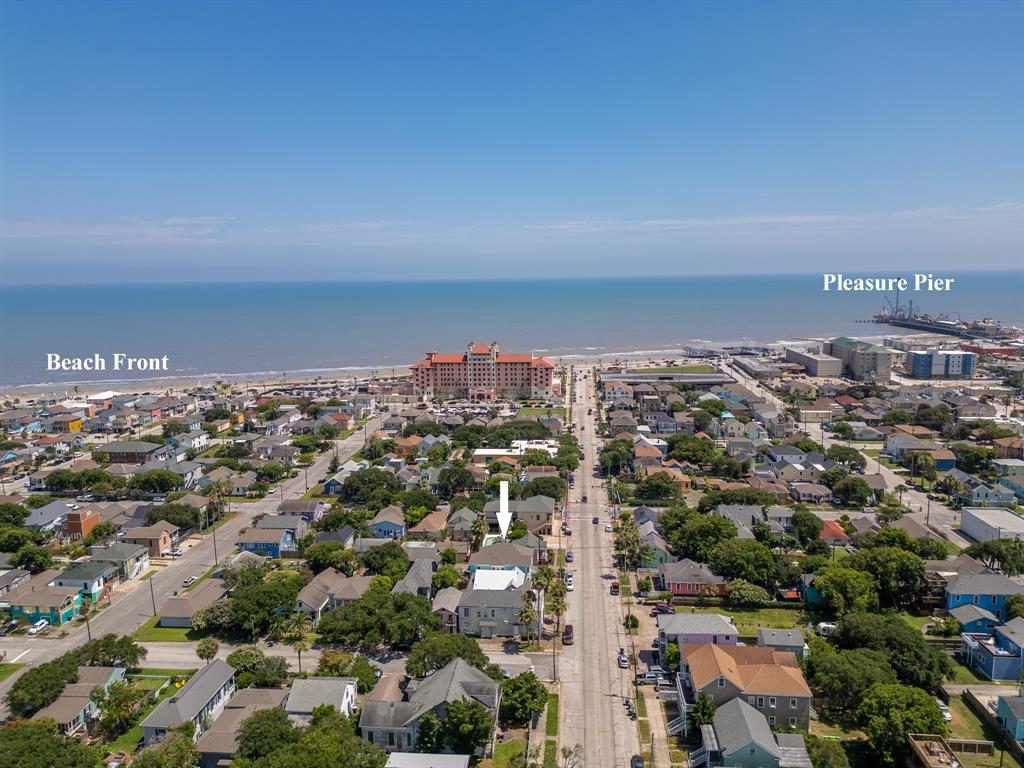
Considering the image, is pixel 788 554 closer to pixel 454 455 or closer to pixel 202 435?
pixel 454 455

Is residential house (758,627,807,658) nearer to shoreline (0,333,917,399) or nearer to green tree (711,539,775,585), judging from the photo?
green tree (711,539,775,585)

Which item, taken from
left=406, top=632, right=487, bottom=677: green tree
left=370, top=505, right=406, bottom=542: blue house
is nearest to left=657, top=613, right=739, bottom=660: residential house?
left=406, top=632, right=487, bottom=677: green tree

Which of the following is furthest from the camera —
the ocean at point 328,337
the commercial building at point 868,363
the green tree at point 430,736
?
the ocean at point 328,337

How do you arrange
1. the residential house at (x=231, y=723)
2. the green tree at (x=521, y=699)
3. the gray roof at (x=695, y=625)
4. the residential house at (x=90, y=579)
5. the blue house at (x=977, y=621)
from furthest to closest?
the residential house at (x=90, y=579), the blue house at (x=977, y=621), the gray roof at (x=695, y=625), the green tree at (x=521, y=699), the residential house at (x=231, y=723)

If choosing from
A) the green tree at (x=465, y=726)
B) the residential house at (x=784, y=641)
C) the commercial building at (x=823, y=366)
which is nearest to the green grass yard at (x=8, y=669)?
the green tree at (x=465, y=726)

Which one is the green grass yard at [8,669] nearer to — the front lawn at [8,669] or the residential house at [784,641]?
Answer: the front lawn at [8,669]

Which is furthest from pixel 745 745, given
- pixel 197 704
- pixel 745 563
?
pixel 197 704
